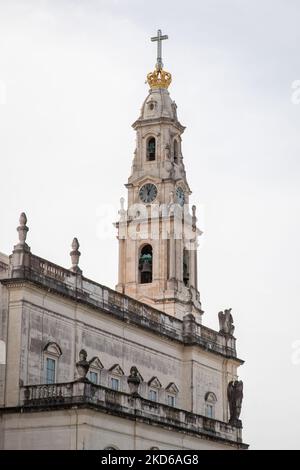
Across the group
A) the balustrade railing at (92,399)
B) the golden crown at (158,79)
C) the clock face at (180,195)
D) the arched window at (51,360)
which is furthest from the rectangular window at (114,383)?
the golden crown at (158,79)

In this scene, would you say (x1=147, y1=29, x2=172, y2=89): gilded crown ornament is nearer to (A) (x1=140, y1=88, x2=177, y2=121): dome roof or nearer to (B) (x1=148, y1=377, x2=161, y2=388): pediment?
(A) (x1=140, y1=88, x2=177, y2=121): dome roof

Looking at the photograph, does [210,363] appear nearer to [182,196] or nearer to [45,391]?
[182,196]

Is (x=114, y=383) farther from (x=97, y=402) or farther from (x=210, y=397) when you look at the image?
(x=210, y=397)

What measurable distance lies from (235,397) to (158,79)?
20.6 meters

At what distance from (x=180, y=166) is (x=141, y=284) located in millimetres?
8016

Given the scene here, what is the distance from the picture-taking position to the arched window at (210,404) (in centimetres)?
6112

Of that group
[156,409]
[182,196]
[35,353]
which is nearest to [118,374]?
[156,409]

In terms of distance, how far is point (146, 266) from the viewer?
66375 mm

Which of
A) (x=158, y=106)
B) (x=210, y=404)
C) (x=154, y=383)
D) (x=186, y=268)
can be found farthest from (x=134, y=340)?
(x=158, y=106)

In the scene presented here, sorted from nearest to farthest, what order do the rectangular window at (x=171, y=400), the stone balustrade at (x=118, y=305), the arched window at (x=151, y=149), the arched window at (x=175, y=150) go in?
the stone balustrade at (x=118, y=305), the rectangular window at (x=171, y=400), the arched window at (x=151, y=149), the arched window at (x=175, y=150)

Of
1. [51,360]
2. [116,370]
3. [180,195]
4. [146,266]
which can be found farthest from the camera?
[180,195]

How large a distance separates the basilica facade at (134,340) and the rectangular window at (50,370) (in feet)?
0.16

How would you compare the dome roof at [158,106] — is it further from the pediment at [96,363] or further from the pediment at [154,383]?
the pediment at [96,363]
